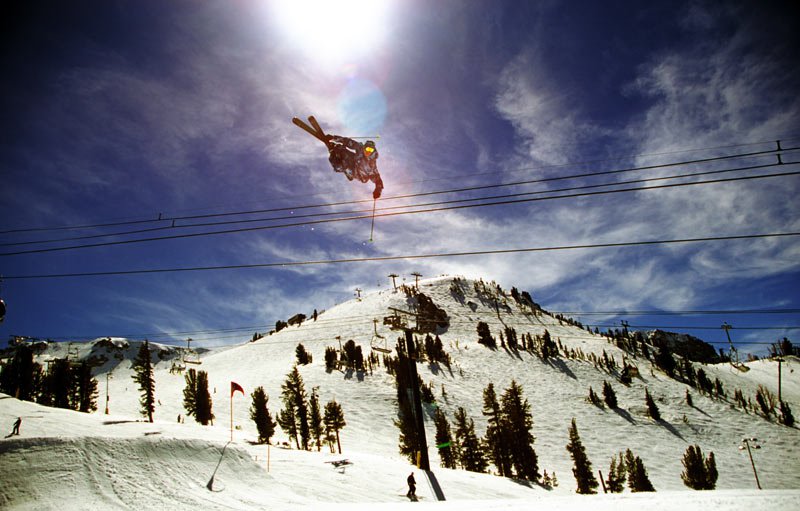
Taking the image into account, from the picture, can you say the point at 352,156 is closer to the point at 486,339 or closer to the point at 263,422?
the point at 263,422

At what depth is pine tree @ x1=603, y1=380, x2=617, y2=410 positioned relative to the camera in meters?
78.6

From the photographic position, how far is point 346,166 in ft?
38.5

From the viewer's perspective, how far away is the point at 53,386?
68562mm

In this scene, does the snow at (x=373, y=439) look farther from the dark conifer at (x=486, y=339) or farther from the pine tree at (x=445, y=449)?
the dark conifer at (x=486, y=339)

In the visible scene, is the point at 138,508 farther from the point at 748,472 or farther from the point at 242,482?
the point at 748,472

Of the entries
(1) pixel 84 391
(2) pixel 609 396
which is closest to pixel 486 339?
(2) pixel 609 396

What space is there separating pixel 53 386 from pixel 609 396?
108838mm

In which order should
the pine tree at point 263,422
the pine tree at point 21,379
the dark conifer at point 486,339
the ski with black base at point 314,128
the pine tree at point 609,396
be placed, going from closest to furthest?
the ski with black base at point 314,128 < the pine tree at point 263,422 < the pine tree at point 21,379 < the pine tree at point 609,396 < the dark conifer at point 486,339

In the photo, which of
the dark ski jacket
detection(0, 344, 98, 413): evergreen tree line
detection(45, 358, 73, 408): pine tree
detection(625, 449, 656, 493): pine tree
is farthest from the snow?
the dark ski jacket

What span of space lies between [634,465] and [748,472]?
26.1m

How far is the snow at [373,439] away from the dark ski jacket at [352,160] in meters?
11.9

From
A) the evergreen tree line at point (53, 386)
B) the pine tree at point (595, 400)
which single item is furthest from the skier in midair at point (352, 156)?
the pine tree at point (595, 400)

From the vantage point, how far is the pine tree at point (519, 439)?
138 ft

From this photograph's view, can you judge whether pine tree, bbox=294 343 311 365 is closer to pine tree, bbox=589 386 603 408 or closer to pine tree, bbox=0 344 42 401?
pine tree, bbox=0 344 42 401
